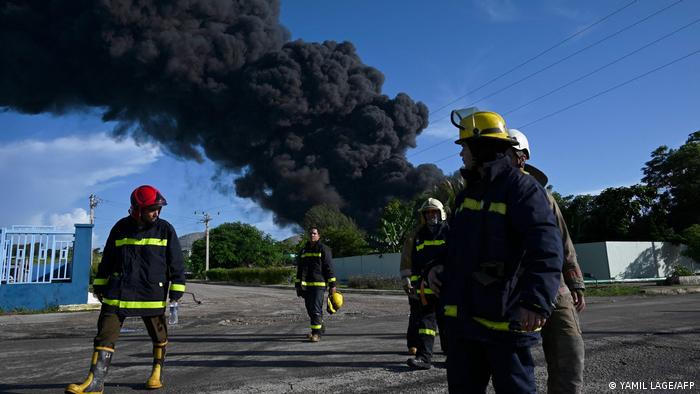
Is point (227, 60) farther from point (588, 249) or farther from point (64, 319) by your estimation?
point (64, 319)

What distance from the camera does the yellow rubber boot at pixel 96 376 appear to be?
3.63m

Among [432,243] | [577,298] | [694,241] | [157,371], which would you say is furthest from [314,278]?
[694,241]

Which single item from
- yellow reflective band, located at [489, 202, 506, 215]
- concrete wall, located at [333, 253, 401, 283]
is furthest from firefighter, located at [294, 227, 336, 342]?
concrete wall, located at [333, 253, 401, 283]

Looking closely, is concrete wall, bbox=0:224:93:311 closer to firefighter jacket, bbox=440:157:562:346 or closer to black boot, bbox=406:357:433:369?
black boot, bbox=406:357:433:369

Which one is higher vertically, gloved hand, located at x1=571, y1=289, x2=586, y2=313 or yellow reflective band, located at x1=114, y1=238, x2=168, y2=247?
yellow reflective band, located at x1=114, y1=238, x2=168, y2=247

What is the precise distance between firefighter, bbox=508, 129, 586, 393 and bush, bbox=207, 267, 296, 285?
37607 mm

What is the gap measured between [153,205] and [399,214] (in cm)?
3429

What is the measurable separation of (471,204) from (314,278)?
5139 mm

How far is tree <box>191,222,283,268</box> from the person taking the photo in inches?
2945

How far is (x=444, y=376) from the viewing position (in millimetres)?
4395

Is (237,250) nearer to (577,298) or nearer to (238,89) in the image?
(238,89)

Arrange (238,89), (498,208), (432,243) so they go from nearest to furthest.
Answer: (498,208) < (432,243) < (238,89)

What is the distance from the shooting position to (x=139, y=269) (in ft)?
13.4

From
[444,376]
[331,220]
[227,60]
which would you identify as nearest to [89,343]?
[444,376]
